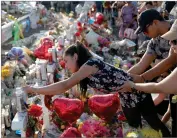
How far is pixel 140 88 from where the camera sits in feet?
8.21

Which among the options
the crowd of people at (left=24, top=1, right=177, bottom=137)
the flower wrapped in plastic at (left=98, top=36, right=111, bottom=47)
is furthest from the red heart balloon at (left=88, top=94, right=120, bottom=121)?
the flower wrapped in plastic at (left=98, top=36, right=111, bottom=47)

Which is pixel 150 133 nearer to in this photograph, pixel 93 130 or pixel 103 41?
pixel 93 130

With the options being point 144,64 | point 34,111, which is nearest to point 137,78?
point 144,64

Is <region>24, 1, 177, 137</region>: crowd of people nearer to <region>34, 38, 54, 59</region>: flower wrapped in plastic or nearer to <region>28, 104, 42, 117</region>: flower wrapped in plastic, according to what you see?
<region>28, 104, 42, 117</region>: flower wrapped in plastic

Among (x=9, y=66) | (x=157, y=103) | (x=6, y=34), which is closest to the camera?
(x=157, y=103)

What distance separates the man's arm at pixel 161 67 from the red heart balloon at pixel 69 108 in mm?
593

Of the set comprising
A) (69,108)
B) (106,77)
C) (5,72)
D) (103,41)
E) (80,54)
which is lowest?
(103,41)

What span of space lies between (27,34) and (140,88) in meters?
7.19

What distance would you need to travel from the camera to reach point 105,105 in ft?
9.54

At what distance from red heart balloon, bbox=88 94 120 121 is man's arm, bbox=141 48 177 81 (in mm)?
334

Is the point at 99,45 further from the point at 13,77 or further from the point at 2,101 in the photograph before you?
the point at 2,101

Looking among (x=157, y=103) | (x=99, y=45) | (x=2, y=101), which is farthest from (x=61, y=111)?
(x=99, y=45)

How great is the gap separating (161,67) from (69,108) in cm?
82

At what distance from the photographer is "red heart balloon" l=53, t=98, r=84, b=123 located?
294 centimetres
